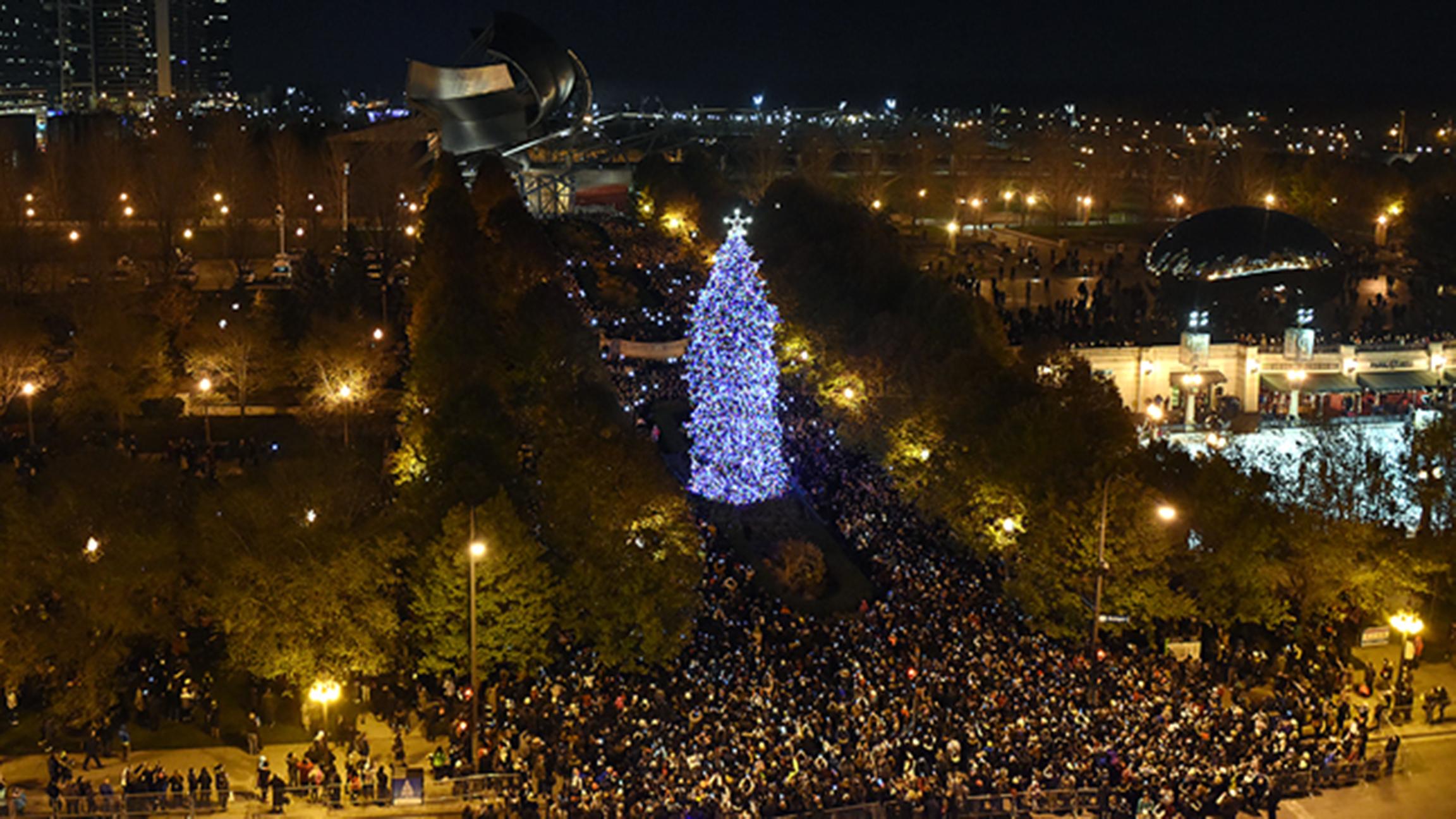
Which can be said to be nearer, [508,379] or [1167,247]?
[508,379]

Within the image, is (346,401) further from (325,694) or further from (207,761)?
(207,761)

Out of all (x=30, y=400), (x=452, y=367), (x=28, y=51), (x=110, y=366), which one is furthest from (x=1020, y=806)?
(x=28, y=51)

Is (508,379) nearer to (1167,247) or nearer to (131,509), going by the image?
(131,509)

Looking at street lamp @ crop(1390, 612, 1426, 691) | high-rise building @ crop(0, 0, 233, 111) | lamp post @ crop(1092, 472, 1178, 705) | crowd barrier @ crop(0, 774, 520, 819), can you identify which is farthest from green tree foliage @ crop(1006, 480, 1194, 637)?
high-rise building @ crop(0, 0, 233, 111)

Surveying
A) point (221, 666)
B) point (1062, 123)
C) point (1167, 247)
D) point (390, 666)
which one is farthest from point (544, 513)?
point (1062, 123)

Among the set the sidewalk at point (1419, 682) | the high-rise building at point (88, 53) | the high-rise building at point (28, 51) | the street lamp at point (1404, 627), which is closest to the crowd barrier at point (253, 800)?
the sidewalk at point (1419, 682)

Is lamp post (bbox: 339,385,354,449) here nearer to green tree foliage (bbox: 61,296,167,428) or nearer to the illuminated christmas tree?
green tree foliage (bbox: 61,296,167,428)
